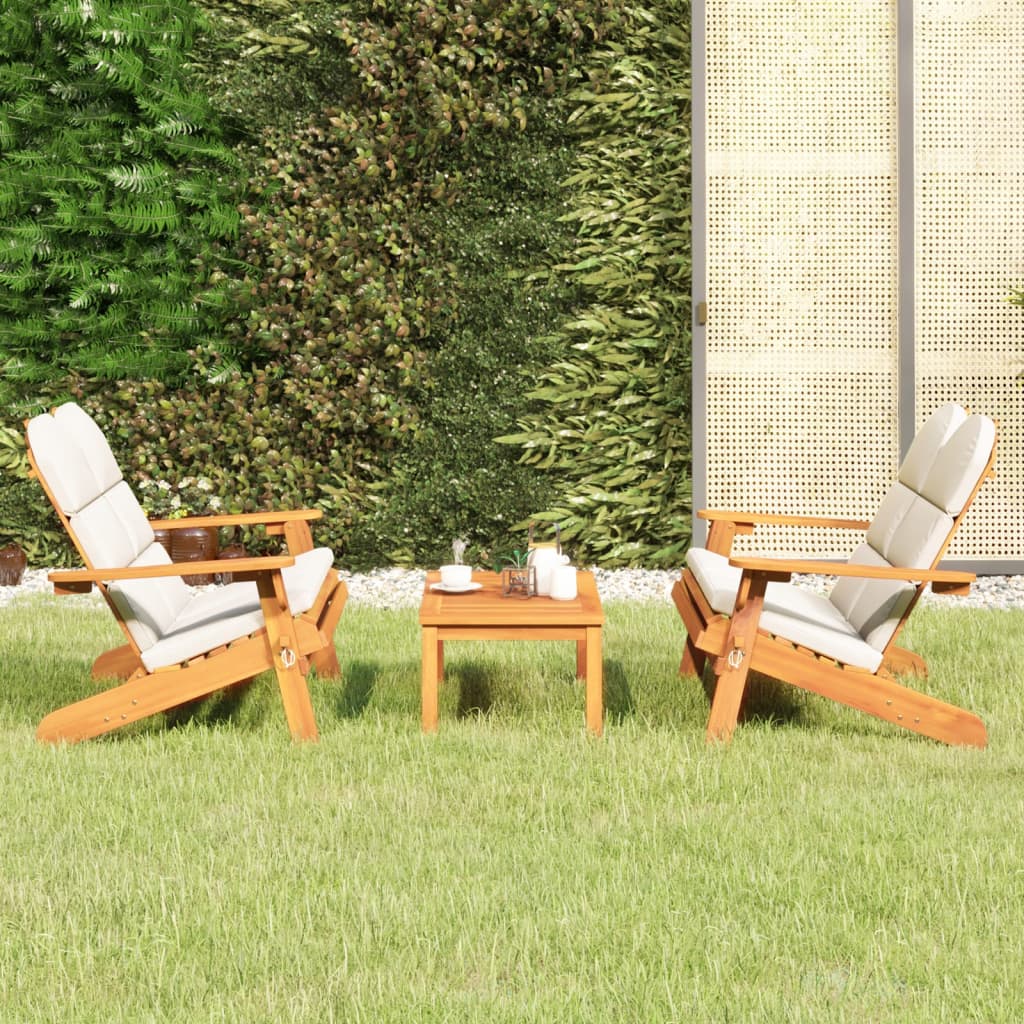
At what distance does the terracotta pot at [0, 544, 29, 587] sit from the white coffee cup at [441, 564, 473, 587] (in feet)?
11.6

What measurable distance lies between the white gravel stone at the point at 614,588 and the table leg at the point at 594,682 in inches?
97.9

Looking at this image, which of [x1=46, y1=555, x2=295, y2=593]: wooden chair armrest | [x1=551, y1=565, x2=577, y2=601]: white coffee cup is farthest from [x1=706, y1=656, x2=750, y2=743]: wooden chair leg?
[x1=46, y1=555, x2=295, y2=593]: wooden chair armrest

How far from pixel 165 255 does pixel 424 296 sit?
141cm

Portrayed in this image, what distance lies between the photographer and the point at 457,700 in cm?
457

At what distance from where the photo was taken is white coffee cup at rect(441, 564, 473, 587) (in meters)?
4.39

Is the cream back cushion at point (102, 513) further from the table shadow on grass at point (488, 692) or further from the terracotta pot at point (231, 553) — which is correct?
the terracotta pot at point (231, 553)

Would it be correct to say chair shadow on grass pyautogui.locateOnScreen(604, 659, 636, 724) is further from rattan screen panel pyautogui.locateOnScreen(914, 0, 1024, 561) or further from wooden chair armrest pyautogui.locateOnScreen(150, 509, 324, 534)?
rattan screen panel pyautogui.locateOnScreen(914, 0, 1024, 561)

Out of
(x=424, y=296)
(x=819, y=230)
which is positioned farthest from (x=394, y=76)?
(x=819, y=230)

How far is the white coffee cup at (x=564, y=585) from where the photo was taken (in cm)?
426

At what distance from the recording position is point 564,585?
427 cm

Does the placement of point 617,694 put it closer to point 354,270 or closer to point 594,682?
point 594,682

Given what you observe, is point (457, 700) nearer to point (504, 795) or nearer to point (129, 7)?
point (504, 795)

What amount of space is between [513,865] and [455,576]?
1.50 m

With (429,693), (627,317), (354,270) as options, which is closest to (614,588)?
(627,317)
